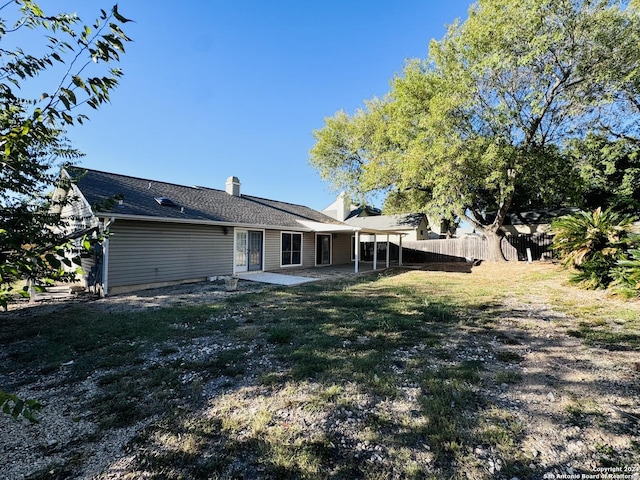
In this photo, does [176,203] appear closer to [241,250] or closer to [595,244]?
[241,250]

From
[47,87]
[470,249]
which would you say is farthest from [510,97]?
[47,87]

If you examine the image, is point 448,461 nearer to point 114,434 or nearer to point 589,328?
point 114,434

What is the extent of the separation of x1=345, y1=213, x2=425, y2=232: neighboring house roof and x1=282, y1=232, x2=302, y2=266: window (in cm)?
866

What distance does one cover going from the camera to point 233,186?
15.6 m

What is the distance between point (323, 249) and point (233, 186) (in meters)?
5.82

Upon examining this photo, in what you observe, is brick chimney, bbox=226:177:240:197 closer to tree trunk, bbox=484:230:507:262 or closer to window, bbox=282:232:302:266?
window, bbox=282:232:302:266

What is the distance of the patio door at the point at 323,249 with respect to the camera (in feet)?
52.6

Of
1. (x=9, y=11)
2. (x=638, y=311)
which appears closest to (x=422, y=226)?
(x=638, y=311)

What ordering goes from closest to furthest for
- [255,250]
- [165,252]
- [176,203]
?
1. [165,252]
2. [176,203]
3. [255,250]

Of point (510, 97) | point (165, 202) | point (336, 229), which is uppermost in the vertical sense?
point (510, 97)

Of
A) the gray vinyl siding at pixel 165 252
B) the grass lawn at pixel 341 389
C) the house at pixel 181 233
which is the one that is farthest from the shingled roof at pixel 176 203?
the grass lawn at pixel 341 389

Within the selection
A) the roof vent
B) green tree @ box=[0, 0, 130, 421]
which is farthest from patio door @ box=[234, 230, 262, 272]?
green tree @ box=[0, 0, 130, 421]

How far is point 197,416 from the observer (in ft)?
8.87

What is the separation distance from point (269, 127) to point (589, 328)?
52.5 feet
